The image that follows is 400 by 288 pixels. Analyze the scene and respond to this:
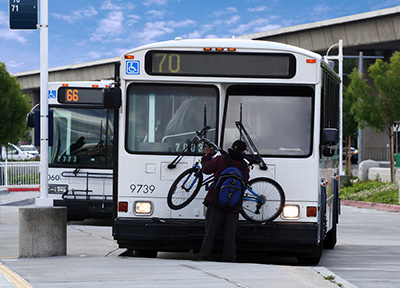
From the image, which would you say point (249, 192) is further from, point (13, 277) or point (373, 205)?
point (373, 205)

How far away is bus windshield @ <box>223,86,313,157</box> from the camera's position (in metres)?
11.3

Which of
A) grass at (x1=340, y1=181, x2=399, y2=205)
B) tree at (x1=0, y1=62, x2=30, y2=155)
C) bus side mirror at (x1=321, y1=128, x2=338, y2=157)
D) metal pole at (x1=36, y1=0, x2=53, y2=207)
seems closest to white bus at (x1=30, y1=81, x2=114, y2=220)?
metal pole at (x1=36, y1=0, x2=53, y2=207)

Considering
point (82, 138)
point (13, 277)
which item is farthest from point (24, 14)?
point (82, 138)

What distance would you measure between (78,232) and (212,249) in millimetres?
6605

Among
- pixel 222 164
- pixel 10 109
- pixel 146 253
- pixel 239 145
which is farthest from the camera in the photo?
pixel 10 109

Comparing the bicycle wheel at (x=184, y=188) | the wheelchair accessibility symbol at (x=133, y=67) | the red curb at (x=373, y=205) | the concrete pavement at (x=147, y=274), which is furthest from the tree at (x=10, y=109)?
the bicycle wheel at (x=184, y=188)

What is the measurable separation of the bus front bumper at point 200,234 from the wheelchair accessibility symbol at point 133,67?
1.97m

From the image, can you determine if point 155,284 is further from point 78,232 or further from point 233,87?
Answer: point 78,232

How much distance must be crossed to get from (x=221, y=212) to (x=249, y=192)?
1.62 feet

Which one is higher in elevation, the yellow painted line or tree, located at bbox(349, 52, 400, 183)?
tree, located at bbox(349, 52, 400, 183)

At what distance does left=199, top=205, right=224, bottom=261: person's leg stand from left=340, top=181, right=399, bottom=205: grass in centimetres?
1882

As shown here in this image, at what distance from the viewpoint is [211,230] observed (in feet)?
36.6

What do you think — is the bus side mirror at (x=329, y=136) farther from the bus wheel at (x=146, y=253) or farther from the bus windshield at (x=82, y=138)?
the bus windshield at (x=82, y=138)

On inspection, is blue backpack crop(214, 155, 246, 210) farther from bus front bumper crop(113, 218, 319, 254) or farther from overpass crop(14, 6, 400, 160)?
overpass crop(14, 6, 400, 160)
